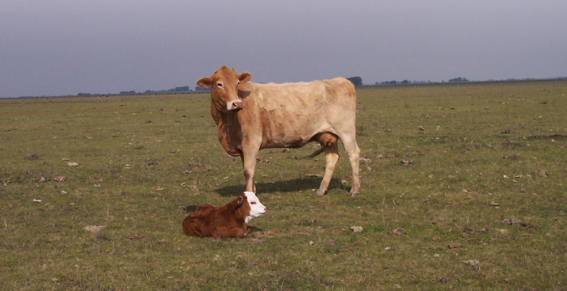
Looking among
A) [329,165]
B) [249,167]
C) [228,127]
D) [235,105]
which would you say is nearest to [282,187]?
[329,165]

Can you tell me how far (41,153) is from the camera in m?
18.6

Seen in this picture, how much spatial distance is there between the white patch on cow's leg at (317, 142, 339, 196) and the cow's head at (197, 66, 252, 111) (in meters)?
2.84

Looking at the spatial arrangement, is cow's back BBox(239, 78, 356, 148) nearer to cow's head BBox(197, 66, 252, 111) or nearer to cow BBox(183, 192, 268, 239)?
cow's head BBox(197, 66, 252, 111)

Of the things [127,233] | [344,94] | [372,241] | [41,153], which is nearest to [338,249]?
[372,241]

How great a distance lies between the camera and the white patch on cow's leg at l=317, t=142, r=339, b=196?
11.7 metres

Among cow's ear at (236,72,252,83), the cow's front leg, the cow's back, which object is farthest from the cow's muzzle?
the cow's front leg

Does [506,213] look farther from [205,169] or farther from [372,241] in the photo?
[205,169]

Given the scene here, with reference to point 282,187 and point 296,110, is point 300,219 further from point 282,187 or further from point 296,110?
point 282,187

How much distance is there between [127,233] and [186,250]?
1.53 m

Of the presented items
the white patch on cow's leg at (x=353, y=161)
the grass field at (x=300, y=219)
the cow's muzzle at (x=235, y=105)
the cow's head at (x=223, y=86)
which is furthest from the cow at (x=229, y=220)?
the white patch on cow's leg at (x=353, y=161)

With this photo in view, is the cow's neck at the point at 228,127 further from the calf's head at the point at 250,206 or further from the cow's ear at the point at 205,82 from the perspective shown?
the calf's head at the point at 250,206

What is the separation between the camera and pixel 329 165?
11875 millimetres

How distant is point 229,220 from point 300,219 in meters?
1.60

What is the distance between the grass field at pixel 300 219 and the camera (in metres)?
6.82
